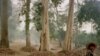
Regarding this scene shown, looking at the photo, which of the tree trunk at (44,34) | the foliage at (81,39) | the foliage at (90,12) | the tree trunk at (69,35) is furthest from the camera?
the foliage at (81,39)

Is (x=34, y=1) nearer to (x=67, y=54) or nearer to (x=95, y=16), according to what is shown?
(x=95, y=16)

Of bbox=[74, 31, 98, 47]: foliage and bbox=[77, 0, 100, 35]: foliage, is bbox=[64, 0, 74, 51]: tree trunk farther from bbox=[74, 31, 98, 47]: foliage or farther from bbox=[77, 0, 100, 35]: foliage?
bbox=[74, 31, 98, 47]: foliage

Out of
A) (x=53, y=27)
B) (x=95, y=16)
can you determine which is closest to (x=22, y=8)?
(x=95, y=16)

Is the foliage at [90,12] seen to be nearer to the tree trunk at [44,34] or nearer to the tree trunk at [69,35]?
the tree trunk at [69,35]

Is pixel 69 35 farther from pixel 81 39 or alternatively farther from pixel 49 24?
pixel 81 39

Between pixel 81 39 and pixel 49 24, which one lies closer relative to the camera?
pixel 49 24

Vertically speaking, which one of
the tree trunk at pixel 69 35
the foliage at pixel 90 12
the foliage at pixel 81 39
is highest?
the foliage at pixel 90 12

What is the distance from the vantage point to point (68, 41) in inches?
851

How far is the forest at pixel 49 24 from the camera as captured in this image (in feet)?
67.7

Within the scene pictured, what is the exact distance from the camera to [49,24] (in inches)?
1460

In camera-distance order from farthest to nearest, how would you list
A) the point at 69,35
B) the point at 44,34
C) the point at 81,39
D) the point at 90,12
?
the point at 81,39
the point at 90,12
the point at 69,35
the point at 44,34

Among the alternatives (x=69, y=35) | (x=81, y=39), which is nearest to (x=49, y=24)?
(x=81, y=39)

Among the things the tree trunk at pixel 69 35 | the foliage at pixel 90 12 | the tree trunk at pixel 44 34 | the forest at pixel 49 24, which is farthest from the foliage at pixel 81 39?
the tree trunk at pixel 44 34

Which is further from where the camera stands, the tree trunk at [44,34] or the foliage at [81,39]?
the foliage at [81,39]
